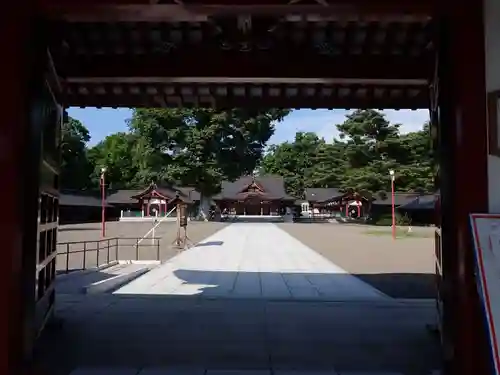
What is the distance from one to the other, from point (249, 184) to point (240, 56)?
58.5 m

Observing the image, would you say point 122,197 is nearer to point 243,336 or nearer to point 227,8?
point 243,336

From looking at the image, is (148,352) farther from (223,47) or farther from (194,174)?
(194,174)

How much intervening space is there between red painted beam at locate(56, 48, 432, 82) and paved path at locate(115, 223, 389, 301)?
447cm

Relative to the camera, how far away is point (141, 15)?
3.99m

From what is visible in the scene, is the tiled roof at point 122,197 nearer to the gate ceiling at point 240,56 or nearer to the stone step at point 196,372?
the gate ceiling at point 240,56

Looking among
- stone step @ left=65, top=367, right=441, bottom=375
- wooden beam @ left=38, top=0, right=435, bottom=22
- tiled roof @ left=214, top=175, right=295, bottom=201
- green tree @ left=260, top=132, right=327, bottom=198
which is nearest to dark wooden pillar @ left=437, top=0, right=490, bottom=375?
wooden beam @ left=38, top=0, right=435, bottom=22

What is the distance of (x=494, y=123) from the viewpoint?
3605 mm

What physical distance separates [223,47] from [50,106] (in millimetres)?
1951

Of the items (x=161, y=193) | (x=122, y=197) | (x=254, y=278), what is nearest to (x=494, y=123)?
(x=254, y=278)

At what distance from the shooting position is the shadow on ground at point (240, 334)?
491 centimetres

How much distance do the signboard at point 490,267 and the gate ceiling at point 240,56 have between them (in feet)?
5.44

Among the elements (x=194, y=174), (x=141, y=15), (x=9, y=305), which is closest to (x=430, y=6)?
(x=141, y=15)

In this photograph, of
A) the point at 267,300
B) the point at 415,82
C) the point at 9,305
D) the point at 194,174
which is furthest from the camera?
the point at 194,174

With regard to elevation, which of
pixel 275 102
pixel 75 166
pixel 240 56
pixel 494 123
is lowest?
pixel 494 123
